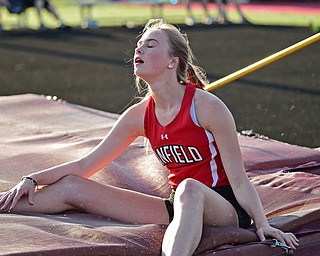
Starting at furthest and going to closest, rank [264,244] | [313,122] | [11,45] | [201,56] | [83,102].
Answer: [11,45], [201,56], [83,102], [313,122], [264,244]

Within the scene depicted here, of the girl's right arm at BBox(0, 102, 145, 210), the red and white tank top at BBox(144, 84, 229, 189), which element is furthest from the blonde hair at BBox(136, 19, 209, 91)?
the girl's right arm at BBox(0, 102, 145, 210)

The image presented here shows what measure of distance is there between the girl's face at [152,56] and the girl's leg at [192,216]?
0.49 metres

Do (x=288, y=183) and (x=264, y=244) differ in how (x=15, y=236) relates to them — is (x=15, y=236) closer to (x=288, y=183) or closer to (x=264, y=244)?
(x=264, y=244)

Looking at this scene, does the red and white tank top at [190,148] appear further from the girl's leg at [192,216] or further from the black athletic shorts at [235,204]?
the girl's leg at [192,216]

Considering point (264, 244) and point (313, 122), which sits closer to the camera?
point (264, 244)

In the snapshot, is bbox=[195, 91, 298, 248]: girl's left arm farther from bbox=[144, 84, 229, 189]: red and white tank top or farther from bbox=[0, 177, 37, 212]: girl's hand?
bbox=[0, 177, 37, 212]: girl's hand

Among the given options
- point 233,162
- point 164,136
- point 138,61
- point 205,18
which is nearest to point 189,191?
point 233,162

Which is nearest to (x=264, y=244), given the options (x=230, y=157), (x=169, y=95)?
(x=230, y=157)

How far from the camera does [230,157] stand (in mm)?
3340

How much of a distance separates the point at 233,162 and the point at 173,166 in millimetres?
306

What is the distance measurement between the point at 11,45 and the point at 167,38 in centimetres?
952

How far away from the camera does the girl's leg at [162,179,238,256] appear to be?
3.05m

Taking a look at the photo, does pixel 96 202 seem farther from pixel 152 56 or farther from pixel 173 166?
pixel 152 56

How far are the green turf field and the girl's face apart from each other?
1056 cm
